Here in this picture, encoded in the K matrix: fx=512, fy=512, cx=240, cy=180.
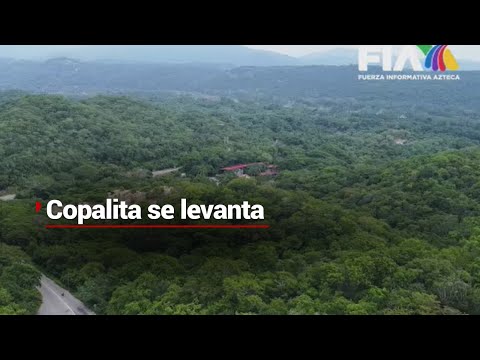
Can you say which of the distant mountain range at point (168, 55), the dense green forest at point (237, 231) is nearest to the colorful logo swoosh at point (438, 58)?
the dense green forest at point (237, 231)

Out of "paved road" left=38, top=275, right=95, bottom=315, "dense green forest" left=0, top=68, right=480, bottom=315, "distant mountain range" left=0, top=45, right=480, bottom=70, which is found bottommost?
"paved road" left=38, top=275, right=95, bottom=315

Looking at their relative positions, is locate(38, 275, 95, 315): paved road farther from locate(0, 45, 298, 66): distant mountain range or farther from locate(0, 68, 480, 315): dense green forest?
locate(0, 45, 298, 66): distant mountain range

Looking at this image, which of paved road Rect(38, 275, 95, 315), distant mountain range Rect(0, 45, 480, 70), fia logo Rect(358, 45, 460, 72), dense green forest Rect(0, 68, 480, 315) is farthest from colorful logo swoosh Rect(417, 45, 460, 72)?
distant mountain range Rect(0, 45, 480, 70)

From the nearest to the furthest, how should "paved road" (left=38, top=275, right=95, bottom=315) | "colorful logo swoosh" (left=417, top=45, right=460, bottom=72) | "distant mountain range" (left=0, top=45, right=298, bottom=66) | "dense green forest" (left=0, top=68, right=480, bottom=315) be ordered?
"dense green forest" (left=0, top=68, right=480, bottom=315), "paved road" (left=38, top=275, right=95, bottom=315), "colorful logo swoosh" (left=417, top=45, right=460, bottom=72), "distant mountain range" (left=0, top=45, right=298, bottom=66)

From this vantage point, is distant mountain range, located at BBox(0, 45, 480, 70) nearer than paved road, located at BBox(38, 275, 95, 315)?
No

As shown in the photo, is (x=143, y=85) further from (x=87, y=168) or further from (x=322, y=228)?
(x=322, y=228)

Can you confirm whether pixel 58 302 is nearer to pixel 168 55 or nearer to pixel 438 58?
pixel 438 58

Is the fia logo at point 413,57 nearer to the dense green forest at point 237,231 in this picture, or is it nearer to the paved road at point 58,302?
the dense green forest at point 237,231
